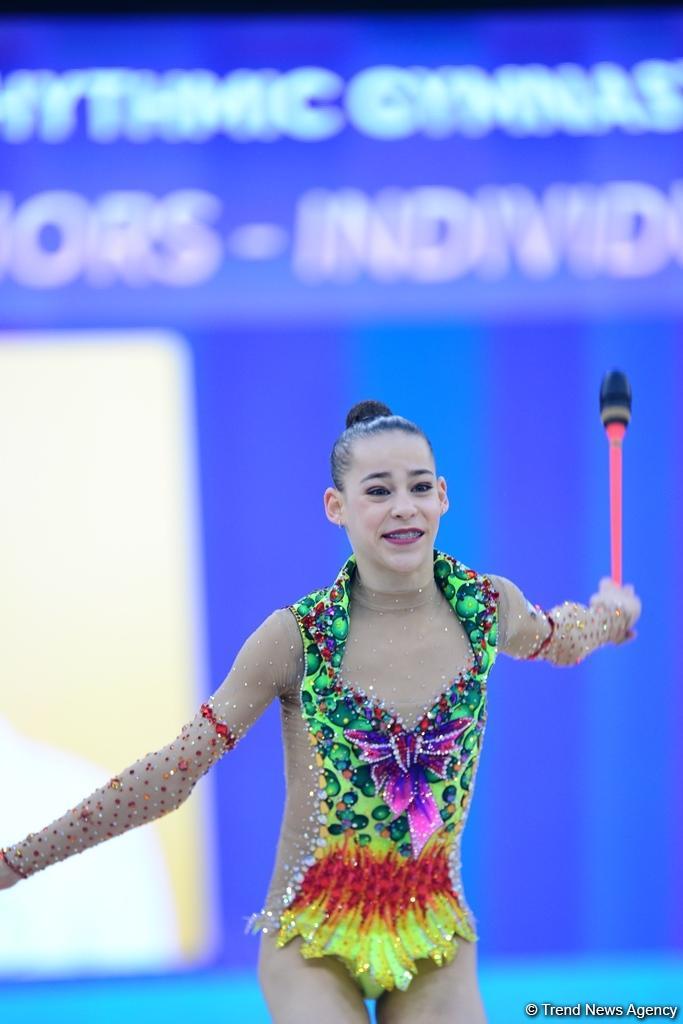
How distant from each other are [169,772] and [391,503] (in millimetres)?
548

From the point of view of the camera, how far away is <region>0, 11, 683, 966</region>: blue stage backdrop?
3.59 metres

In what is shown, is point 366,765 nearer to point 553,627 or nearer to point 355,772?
point 355,772

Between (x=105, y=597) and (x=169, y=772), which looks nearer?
(x=169, y=772)

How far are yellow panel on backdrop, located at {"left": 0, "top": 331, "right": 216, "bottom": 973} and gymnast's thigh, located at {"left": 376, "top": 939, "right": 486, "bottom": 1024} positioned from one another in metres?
1.65

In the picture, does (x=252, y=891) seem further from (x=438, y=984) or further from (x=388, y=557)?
(x=388, y=557)

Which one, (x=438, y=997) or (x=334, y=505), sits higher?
(x=334, y=505)

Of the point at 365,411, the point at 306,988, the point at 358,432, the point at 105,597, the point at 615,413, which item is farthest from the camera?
the point at 105,597

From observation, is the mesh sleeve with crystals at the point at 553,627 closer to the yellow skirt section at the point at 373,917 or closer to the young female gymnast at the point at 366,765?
the young female gymnast at the point at 366,765

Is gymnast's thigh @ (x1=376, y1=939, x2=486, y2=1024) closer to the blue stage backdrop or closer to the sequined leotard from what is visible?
the sequined leotard

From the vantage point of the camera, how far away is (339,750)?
200 centimetres

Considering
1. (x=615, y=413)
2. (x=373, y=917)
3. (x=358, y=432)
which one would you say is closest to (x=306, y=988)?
(x=373, y=917)

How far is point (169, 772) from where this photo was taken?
1969 mm

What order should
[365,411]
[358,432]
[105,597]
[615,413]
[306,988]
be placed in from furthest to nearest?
[105,597]
[615,413]
[365,411]
[358,432]
[306,988]

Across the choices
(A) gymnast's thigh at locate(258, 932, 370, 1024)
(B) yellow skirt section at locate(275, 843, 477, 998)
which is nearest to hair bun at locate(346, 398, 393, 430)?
(B) yellow skirt section at locate(275, 843, 477, 998)
